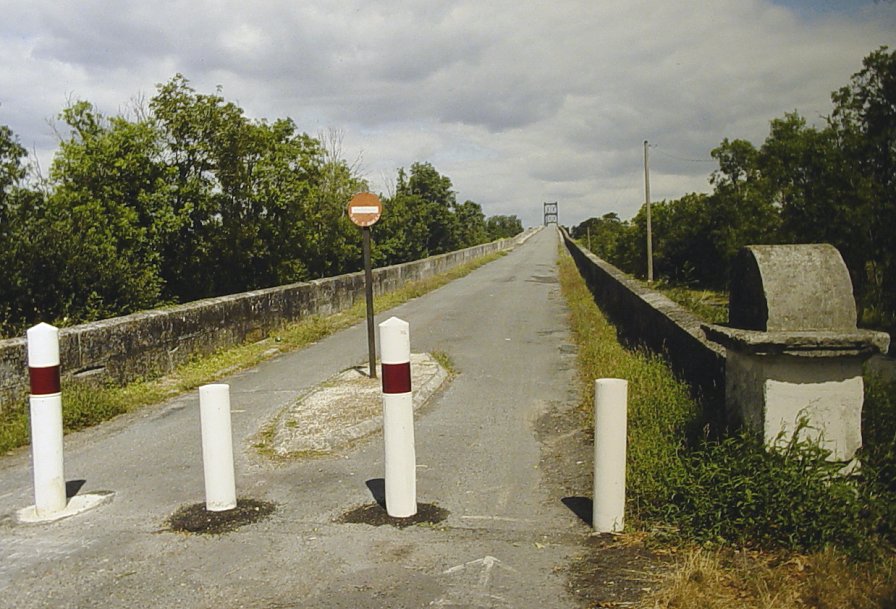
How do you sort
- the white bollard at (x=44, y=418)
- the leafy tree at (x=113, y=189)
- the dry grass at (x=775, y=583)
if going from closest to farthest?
1. the dry grass at (x=775, y=583)
2. the white bollard at (x=44, y=418)
3. the leafy tree at (x=113, y=189)

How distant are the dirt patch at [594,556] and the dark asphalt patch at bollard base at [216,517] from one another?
1.81 metres

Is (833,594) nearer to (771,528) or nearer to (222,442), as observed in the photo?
(771,528)

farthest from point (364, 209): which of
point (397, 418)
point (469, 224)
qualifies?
point (469, 224)

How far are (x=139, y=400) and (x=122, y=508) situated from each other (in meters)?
3.71

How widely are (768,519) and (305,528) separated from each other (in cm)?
245

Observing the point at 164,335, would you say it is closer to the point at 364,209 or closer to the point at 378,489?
the point at 364,209

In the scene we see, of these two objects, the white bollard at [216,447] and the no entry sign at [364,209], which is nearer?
the white bollard at [216,447]

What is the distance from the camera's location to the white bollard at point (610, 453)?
419cm

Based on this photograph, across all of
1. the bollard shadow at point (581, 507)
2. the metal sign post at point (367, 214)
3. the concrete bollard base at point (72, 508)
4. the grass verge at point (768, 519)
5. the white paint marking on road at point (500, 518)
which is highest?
the metal sign post at point (367, 214)

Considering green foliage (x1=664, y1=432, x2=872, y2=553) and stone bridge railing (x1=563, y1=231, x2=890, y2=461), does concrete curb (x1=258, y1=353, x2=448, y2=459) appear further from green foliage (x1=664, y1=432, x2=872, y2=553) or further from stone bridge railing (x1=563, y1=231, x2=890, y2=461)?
stone bridge railing (x1=563, y1=231, x2=890, y2=461)

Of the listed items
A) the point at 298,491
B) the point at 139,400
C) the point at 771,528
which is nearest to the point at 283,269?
the point at 139,400

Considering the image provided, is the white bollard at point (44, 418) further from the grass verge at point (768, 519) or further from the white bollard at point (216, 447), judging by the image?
the grass verge at point (768, 519)

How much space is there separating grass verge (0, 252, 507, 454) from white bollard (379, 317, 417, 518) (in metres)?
3.84

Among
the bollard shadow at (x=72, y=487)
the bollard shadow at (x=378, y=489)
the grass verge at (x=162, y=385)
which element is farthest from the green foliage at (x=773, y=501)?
the grass verge at (x=162, y=385)
